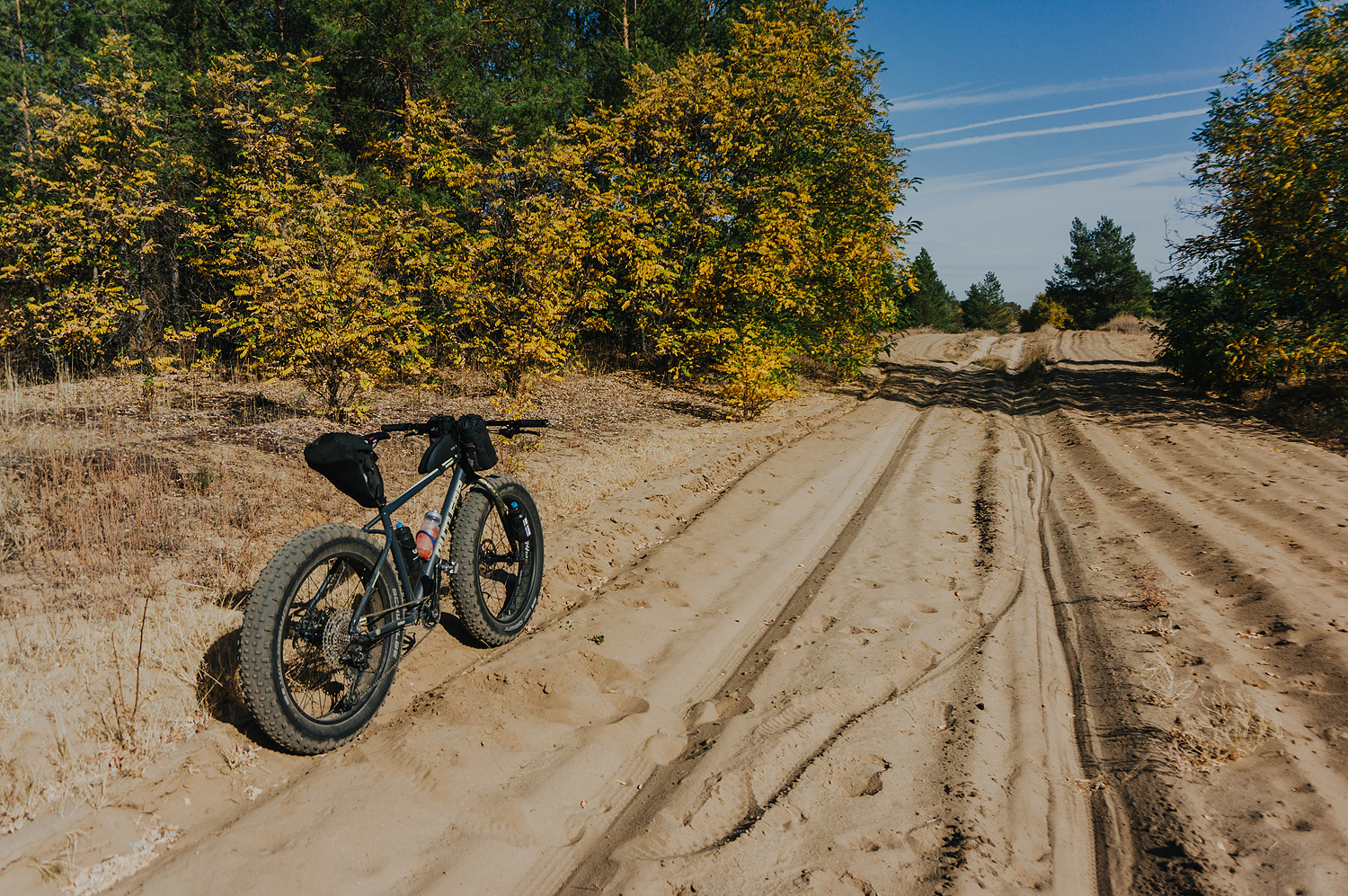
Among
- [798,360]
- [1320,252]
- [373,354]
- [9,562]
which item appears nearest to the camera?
[9,562]

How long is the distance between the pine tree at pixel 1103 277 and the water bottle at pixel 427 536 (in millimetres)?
53866

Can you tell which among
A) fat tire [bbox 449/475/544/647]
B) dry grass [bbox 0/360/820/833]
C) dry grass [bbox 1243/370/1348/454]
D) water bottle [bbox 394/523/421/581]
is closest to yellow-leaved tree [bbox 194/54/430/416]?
dry grass [bbox 0/360/820/833]

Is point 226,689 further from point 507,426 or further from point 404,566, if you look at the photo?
point 507,426

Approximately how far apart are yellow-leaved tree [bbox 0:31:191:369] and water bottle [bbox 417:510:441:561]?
9213mm

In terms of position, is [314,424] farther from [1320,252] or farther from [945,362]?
[945,362]

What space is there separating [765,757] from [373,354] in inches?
297

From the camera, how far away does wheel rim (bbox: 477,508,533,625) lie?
4426 millimetres

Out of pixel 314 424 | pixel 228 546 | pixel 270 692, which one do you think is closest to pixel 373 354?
pixel 314 424

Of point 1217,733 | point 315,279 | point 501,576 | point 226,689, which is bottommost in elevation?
point 1217,733

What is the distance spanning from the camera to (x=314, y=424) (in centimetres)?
934

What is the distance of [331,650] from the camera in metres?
3.06

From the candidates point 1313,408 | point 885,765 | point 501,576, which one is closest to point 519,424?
point 501,576

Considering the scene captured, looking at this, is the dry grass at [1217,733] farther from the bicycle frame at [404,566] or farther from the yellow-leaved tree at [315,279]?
the yellow-leaved tree at [315,279]

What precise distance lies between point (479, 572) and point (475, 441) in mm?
874
